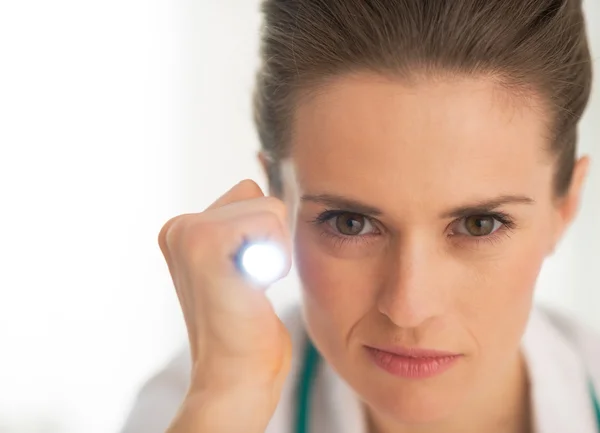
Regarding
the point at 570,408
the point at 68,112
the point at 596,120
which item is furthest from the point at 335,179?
the point at 596,120

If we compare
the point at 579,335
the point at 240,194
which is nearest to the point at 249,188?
the point at 240,194

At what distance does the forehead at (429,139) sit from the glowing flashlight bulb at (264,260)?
8 cm

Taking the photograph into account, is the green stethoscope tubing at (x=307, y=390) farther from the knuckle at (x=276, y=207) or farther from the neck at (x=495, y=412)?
the knuckle at (x=276, y=207)

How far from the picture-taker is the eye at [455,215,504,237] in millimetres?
615

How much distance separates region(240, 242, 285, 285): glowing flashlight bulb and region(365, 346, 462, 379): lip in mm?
137

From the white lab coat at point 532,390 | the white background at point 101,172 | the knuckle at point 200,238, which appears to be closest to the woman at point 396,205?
the knuckle at point 200,238

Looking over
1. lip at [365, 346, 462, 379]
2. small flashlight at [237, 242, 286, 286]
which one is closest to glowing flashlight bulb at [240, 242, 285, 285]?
small flashlight at [237, 242, 286, 286]

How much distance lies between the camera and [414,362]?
651mm

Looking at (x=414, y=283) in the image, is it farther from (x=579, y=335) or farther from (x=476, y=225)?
(x=579, y=335)

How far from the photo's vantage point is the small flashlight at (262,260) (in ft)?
1.91

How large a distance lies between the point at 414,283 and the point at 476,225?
8 centimetres

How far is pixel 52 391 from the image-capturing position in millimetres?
1016

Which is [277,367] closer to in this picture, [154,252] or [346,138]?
[346,138]

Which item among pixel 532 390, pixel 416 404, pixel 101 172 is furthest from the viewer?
pixel 101 172
